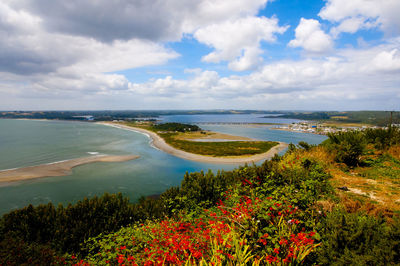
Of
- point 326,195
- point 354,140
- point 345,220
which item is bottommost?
point 326,195

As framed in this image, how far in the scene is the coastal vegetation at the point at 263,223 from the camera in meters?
3.68

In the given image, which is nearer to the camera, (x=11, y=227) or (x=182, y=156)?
(x=11, y=227)

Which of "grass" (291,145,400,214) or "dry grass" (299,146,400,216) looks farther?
"grass" (291,145,400,214)

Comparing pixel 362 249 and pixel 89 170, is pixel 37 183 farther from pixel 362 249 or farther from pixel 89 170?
pixel 362 249

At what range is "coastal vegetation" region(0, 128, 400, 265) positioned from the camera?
3684 mm

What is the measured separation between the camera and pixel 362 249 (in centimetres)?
340

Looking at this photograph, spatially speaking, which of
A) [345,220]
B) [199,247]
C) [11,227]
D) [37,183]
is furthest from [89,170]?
[345,220]

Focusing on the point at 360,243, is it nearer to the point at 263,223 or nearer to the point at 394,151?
the point at 263,223

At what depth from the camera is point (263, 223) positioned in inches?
181

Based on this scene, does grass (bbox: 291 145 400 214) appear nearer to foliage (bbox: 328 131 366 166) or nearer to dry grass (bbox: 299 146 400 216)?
dry grass (bbox: 299 146 400 216)

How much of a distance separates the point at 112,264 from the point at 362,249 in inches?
258

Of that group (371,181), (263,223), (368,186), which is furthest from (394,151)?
(263,223)

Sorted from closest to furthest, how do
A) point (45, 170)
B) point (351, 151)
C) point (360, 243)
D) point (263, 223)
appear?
point (360, 243) < point (263, 223) < point (351, 151) < point (45, 170)

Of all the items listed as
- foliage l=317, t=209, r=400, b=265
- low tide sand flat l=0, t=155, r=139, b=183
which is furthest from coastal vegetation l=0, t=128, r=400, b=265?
low tide sand flat l=0, t=155, r=139, b=183
